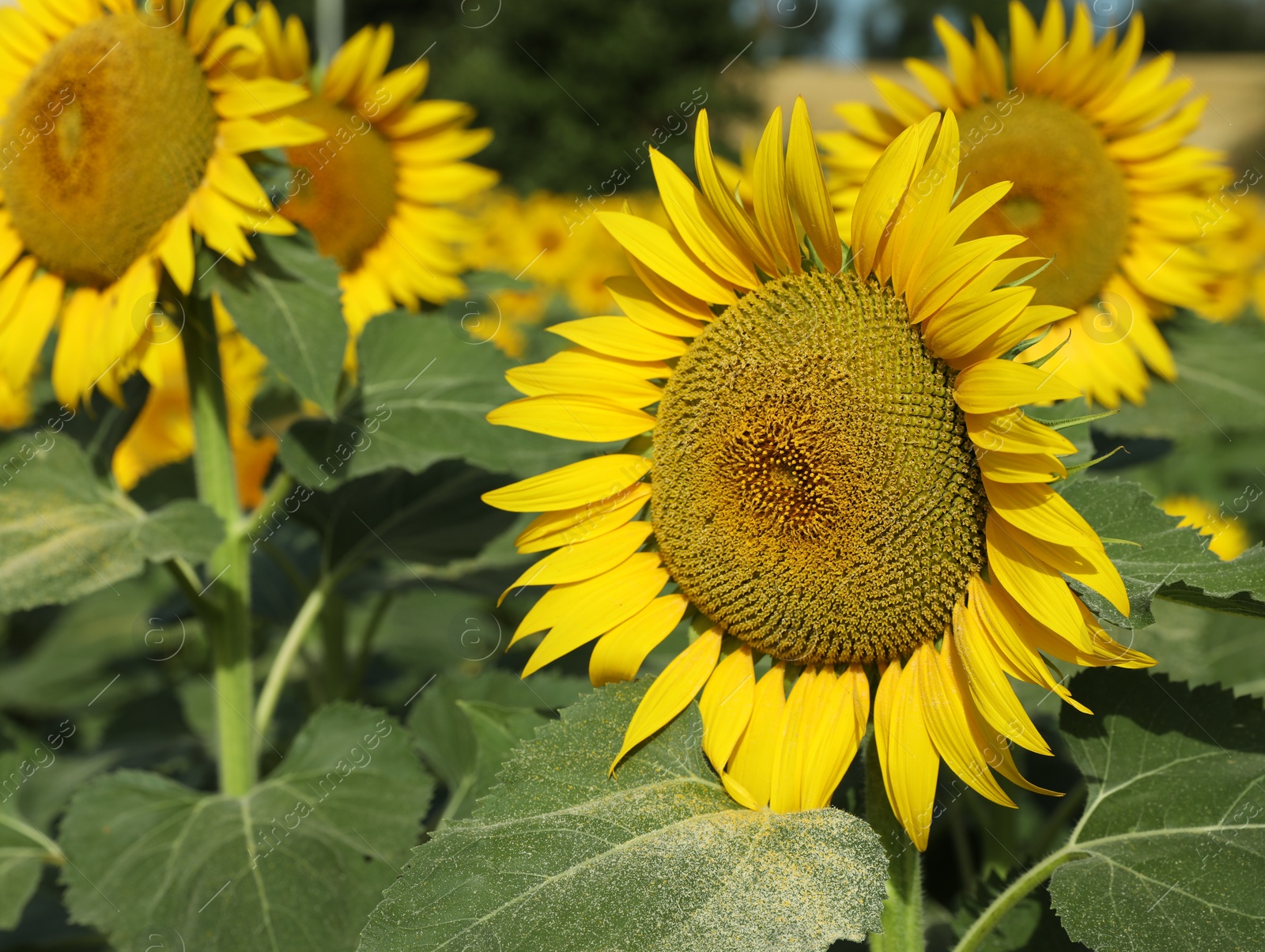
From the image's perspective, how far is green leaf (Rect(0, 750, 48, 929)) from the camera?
6.95 ft

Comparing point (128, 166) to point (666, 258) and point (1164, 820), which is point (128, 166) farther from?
point (1164, 820)

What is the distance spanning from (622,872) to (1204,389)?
207cm

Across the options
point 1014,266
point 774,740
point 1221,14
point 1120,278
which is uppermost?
point 1014,266

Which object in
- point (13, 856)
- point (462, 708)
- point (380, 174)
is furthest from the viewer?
point (380, 174)

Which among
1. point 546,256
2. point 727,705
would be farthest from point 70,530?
point 546,256

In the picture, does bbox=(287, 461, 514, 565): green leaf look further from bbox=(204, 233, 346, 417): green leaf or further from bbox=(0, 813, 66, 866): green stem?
bbox=(0, 813, 66, 866): green stem

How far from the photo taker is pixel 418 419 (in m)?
2.11

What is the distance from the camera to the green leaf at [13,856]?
6.95ft

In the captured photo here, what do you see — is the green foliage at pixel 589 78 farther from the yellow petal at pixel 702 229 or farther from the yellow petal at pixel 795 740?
the yellow petal at pixel 795 740

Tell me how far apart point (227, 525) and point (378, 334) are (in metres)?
0.48

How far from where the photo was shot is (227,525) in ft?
7.11

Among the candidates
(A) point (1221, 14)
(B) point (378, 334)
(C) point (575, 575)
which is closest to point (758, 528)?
(C) point (575, 575)

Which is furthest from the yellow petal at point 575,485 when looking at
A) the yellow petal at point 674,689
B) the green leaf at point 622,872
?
the green leaf at point 622,872

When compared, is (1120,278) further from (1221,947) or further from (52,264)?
(52,264)
